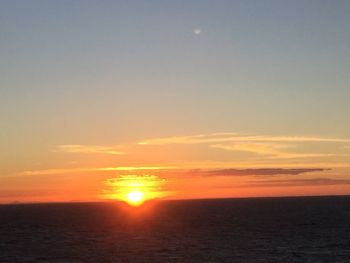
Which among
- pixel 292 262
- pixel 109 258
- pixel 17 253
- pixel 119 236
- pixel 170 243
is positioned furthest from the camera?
pixel 119 236

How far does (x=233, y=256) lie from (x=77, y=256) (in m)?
19.6

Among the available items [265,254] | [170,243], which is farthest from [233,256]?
[170,243]

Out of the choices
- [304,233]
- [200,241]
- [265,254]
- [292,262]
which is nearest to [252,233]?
[304,233]

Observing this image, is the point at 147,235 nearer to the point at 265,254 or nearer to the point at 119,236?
the point at 119,236

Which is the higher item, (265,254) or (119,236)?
(119,236)

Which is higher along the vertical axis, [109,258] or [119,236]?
[119,236]

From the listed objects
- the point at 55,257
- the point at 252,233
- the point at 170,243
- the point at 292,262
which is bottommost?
the point at 292,262

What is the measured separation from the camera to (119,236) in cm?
10369

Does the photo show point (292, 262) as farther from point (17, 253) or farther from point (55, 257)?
point (17, 253)

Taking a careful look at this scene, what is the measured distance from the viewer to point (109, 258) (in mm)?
71000

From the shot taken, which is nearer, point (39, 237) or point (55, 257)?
point (55, 257)

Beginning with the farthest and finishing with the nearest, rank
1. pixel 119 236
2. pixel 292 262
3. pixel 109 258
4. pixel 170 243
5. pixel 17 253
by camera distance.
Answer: pixel 119 236
pixel 170 243
pixel 17 253
pixel 109 258
pixel 292 262

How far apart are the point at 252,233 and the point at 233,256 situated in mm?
34570

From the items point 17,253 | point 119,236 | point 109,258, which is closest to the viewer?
point 109,258
